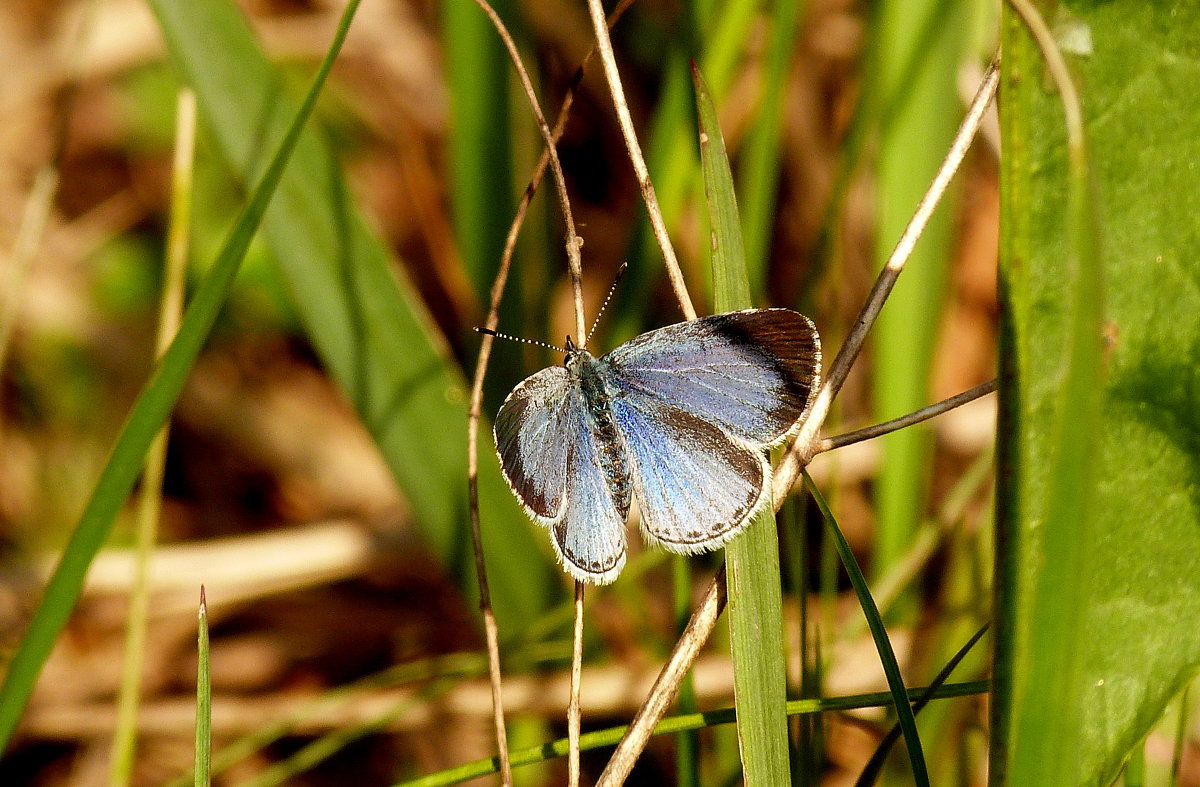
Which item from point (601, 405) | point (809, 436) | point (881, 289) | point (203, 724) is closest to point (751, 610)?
point (809, 436)

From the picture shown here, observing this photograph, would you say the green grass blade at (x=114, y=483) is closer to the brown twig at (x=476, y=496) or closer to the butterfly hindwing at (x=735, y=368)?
the brown twig at (x=476, y=496)

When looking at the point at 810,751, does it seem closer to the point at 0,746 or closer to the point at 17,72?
the point at 0,746

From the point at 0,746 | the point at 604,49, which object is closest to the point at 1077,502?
the point at 604,49

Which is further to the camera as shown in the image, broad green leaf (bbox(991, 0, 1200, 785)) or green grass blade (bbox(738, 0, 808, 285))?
green grass blade (bbox(738, 0, 808, 285))

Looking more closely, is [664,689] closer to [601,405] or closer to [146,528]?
[601,405]

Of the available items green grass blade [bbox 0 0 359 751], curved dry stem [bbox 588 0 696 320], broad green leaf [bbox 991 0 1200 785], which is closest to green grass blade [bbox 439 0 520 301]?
curved dry stem [bbox 588 0 696 320]

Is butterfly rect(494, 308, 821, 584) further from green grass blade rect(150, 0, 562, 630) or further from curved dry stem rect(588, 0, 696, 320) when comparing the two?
green grass blade rect(150, 0, 562, 630)

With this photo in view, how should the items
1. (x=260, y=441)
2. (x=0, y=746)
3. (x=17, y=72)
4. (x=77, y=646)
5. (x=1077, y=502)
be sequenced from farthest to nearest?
(x=17, y=72) → (x=260, y=441) → (x=77, y=646) → (x=0, y=746) → (x=1077, y=502)
